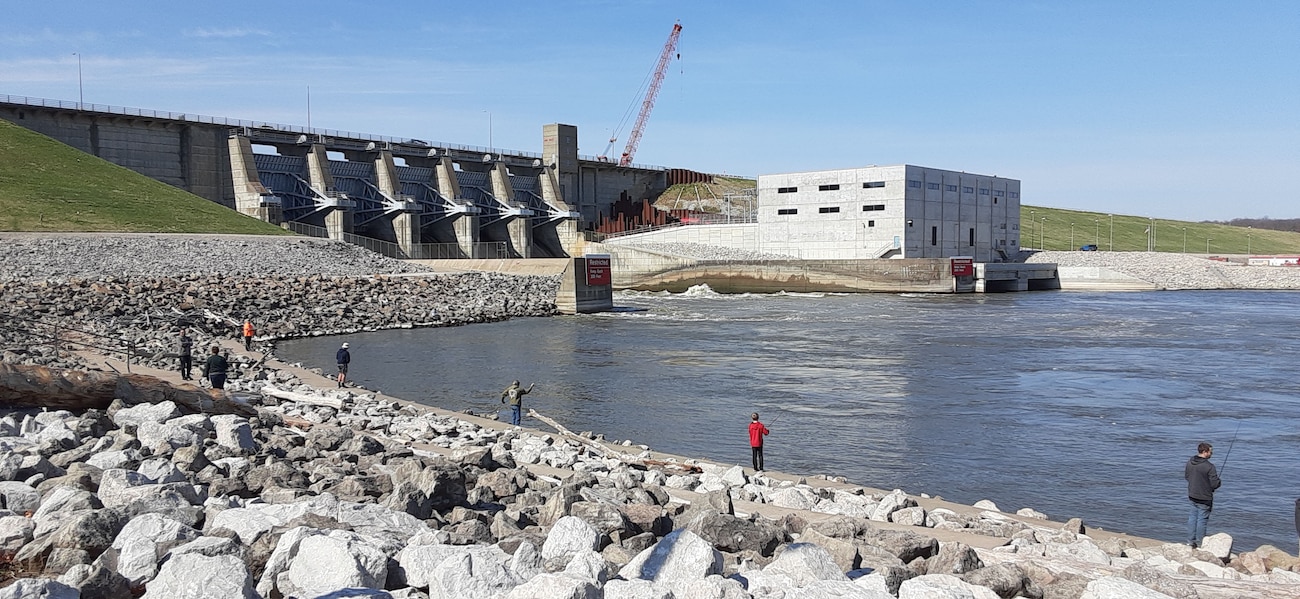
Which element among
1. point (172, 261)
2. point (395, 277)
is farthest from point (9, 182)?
point (395, 277)

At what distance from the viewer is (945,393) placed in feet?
91.2

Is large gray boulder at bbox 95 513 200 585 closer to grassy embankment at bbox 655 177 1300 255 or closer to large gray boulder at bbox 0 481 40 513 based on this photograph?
large gray boulder at bbox 0 481 40 513

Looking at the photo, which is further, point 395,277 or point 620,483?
point 395,277

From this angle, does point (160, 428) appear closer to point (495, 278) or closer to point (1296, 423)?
point (1296, 423)

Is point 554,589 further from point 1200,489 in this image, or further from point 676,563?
point 1200,489

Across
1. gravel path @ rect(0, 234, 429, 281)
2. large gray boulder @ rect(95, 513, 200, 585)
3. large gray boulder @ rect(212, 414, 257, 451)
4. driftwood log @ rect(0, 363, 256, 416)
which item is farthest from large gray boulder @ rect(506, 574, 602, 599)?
gravel path @ rect(0, 234, 429, 281)

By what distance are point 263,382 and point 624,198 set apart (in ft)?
329

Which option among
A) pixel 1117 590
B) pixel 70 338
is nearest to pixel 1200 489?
pixel 1117 590

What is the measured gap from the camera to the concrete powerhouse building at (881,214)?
295 ft

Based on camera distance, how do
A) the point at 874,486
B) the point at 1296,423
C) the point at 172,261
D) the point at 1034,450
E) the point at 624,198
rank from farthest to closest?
the point at 624,198 → the point at 172,261 → the point at 1296,423 → the point at 1034,450 → the point at 874,486

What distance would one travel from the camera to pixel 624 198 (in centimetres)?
12506

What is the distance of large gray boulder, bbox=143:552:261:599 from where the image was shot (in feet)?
22.4

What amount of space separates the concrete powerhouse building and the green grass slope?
45.8m

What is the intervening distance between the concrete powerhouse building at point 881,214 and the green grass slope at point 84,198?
1804 inches
